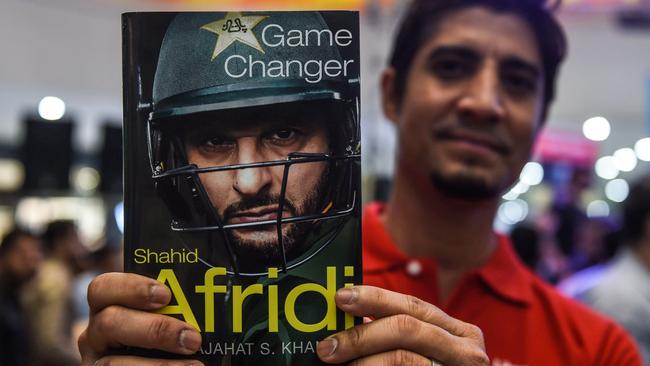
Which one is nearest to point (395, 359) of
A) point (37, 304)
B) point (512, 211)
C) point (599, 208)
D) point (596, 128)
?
point (37, 304)

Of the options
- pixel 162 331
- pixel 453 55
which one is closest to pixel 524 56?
pixel 453 55

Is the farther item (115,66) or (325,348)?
(115,66)

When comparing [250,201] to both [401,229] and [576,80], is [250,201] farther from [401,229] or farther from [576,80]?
[576,80]

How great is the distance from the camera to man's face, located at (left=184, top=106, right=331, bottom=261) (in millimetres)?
624

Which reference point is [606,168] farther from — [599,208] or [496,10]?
[496,10]

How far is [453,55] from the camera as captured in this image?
41.0 inches

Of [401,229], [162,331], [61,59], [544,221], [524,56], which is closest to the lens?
[162,331]

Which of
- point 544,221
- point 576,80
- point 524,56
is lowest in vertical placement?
point 544,221

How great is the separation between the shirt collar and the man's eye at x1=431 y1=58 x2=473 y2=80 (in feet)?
0.92

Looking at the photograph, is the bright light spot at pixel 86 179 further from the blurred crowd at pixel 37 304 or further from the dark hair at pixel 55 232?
the blurred crowd at pixel 37 304

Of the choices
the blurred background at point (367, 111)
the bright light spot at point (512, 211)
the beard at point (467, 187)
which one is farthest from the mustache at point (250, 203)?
the bright light spot at point (512, 211)

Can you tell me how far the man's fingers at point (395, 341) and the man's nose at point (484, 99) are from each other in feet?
1.42

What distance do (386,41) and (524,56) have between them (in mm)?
4851

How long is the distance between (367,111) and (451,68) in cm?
456
